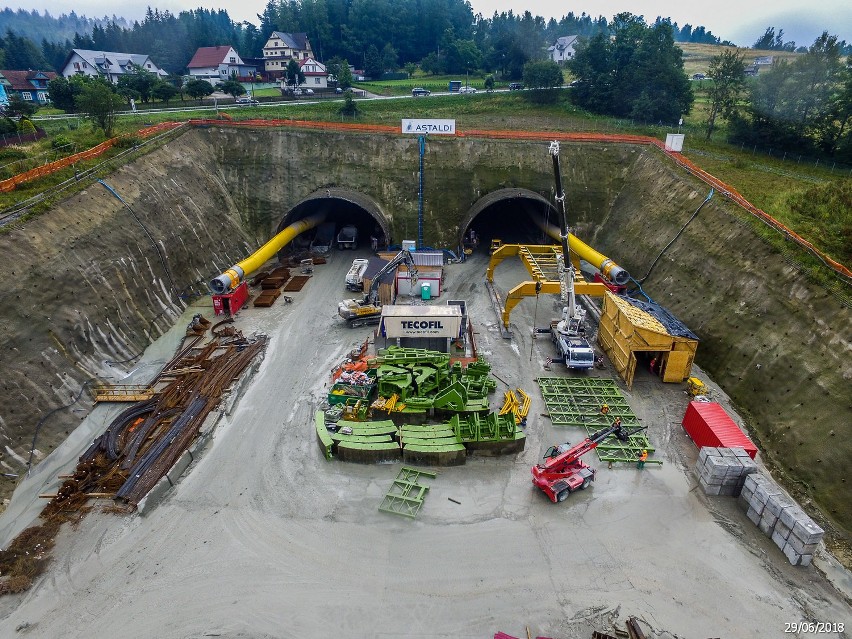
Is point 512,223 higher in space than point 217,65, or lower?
lower

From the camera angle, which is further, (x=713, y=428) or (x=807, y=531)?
(x=713, y=428)

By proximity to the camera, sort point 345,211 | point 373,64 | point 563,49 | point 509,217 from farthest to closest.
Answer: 1. point 563,49
2. point 373,64
3. point 509,217
4. point 345,211

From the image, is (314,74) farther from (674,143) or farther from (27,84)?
(674,143)

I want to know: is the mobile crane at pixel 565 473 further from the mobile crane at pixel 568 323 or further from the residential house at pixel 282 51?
the residential house at pixel 282 51

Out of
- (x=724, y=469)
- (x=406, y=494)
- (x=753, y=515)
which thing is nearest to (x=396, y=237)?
(x=406, y=494)

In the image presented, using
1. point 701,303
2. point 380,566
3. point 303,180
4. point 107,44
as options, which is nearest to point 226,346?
point 380,566

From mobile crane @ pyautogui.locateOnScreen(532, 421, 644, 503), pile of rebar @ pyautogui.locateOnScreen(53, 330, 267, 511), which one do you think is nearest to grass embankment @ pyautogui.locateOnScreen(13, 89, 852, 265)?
pile of rebar @ pyautogui.locateOnScreen(53, 330, 267, 511)

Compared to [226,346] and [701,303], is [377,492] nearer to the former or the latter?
[226,346]
